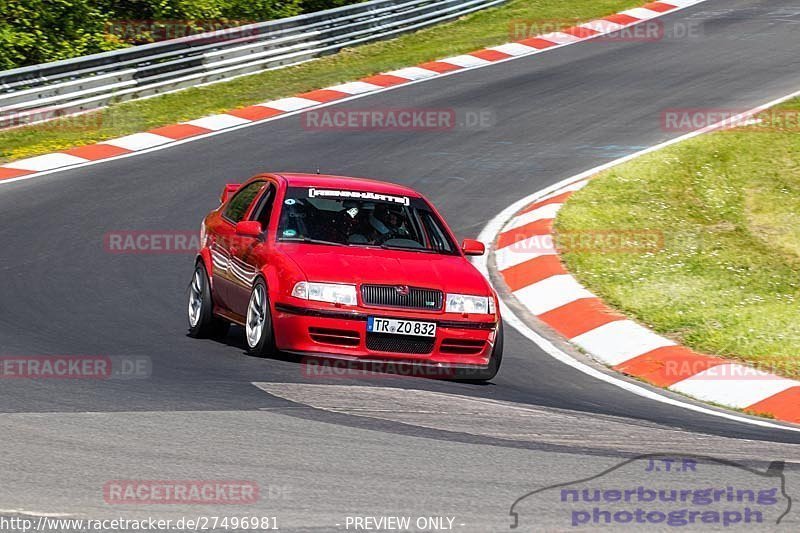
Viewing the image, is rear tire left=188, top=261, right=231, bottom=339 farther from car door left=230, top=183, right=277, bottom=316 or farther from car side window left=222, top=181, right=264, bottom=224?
car side window left=222, top=181, right=264, bottom=224

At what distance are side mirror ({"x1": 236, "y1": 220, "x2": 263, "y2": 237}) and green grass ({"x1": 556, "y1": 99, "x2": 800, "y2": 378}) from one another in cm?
378

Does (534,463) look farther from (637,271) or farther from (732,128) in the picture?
(732,128)

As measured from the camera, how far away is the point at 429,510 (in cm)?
577

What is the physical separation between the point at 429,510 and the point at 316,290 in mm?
3897

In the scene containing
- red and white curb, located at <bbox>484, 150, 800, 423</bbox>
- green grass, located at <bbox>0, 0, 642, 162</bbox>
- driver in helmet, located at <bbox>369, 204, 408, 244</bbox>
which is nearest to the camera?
red and white curb, located at <bbox>484, 150, 800, 423</bbox>

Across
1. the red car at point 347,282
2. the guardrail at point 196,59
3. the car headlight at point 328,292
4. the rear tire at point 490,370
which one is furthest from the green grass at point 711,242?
the guardrail at point 196,59

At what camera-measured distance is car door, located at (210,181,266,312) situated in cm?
1058

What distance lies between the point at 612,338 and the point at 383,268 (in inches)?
107

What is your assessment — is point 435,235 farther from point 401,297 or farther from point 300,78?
point 300,78

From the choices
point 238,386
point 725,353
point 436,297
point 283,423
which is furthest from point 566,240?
point 283,423

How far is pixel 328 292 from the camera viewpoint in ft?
31.2

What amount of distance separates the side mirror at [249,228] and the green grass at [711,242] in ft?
12.4

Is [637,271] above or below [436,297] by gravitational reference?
below

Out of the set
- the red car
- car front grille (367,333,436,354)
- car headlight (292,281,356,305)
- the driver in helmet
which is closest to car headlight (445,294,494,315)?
the red car
